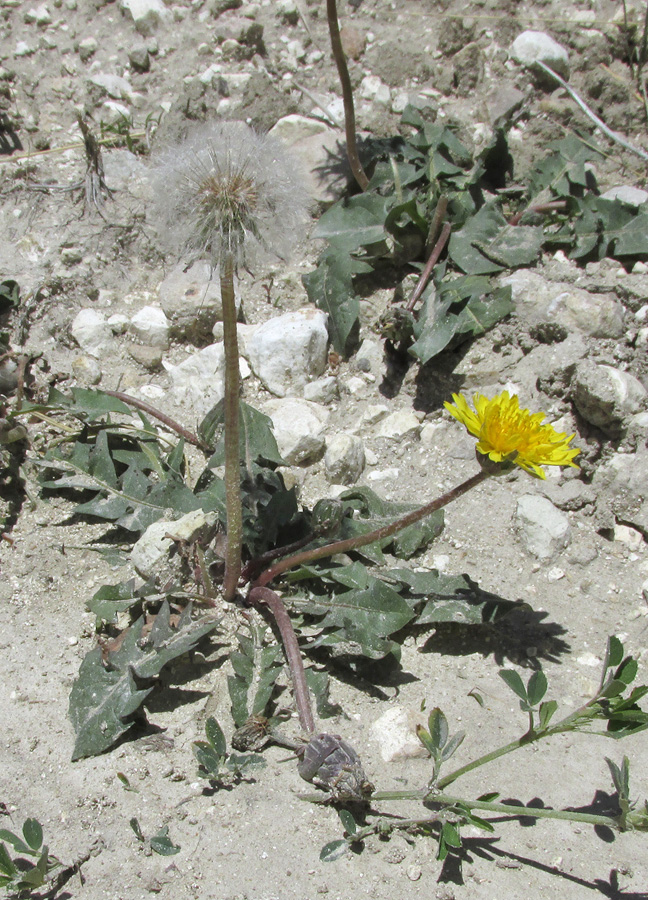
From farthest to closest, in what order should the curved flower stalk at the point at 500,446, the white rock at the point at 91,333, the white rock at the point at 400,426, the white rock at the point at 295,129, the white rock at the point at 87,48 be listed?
the white rock at the point at 87,48
the white rock at the point at 295,129
the white rock at the point at 91,333
the white rock at the point at 400,426
the curved flower stalk at the point at 500,446

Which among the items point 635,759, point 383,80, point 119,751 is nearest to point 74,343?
point 119,751

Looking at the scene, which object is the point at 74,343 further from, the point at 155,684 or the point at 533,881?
the point at 533,881

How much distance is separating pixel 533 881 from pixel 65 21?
4.72m

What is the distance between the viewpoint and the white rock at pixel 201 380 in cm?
318

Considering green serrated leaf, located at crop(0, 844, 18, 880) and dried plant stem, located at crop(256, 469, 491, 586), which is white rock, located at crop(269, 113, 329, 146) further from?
green serrated leaf, located at crop(0, 844, 18, 880)

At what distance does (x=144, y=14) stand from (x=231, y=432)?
330 cm

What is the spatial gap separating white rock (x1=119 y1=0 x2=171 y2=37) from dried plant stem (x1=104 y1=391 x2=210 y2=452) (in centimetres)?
246

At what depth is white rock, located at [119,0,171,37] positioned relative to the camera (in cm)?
422

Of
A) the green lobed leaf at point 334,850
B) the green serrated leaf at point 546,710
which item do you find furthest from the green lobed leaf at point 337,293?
the green lobed leaf at point 334,850

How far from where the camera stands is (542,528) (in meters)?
2.75

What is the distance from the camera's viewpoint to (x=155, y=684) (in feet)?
7.48

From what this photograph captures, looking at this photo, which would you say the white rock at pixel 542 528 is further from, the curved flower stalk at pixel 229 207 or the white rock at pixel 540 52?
the white rock at pixel 540 52

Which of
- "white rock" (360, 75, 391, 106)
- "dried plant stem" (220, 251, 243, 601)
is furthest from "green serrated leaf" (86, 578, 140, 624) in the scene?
"white rock" (360, 75, 391, 106)

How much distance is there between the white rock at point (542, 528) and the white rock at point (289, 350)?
1098mm
